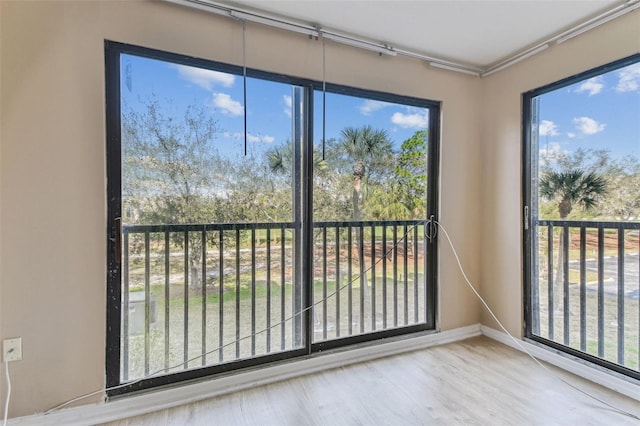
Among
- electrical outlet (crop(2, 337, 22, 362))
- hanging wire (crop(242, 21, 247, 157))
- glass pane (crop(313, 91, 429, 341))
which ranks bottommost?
electrical outlet (crop(2, 337, 22, 362))

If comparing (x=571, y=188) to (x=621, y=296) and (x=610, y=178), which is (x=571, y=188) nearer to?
(x=610, y=178)

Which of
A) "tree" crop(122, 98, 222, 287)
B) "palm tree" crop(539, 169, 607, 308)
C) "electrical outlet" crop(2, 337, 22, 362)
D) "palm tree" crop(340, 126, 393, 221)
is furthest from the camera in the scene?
"palm tree" crop(340, 126, 393, 221)

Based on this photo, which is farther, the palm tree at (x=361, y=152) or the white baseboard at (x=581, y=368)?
the palm tree at (x=361, y=152)

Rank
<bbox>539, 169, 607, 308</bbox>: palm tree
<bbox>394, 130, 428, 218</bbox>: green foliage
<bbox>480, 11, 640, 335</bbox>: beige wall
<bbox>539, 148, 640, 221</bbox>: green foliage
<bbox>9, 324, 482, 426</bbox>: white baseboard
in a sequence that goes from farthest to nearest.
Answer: <bbox>394, 130, 428, 218</bbox>: green foliage, <bbox>480, 11, 640, 335</bbox>: beige wall, <bbox>539, 169, 607, 308</bbox>: palm tree, <bbox>539, 148, 640, 221</bbox>: green foliage, <bbox>9, 324, 482, 426</bbox>: white baseboard

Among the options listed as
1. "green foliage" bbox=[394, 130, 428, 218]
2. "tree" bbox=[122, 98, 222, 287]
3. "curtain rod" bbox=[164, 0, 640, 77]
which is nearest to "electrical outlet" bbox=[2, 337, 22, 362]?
"tree" bbox=[122, 98, 222, 287]

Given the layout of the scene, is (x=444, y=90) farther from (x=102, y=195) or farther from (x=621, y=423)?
(x=102, y=195)

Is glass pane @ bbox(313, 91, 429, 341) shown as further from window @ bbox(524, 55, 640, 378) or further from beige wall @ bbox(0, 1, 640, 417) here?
window @ bbox(524, 55, 640, 378)

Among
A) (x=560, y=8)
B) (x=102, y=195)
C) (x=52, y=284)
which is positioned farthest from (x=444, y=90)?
(x=52, y=284)

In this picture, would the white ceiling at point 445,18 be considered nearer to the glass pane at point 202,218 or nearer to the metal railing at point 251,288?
the glass pane at point 202,218

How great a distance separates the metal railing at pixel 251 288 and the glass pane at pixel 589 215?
934 millimetres

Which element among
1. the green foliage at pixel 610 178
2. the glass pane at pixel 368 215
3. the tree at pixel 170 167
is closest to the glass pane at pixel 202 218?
the tree at pixel 170 167

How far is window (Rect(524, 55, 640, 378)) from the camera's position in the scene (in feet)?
6.36

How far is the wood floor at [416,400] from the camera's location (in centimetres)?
164

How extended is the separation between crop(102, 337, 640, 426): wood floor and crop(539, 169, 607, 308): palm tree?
2.30 feet
